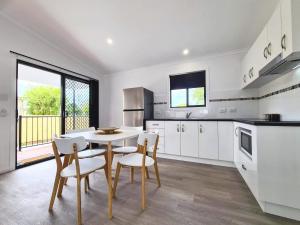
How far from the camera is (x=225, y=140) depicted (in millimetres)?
2514

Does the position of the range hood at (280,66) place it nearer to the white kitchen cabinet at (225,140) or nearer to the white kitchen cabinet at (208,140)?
the white kitchen cabinet at (225,140)

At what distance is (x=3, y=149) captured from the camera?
2334mm

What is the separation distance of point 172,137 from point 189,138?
13.9 inches

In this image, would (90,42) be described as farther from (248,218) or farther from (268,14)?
(248,218)

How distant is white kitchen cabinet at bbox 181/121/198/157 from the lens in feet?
8.99

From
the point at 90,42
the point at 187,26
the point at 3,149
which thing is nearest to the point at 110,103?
the point at 90,42

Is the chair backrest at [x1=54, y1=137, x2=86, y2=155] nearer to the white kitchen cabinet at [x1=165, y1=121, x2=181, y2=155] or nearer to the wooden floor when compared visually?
the wooden floor

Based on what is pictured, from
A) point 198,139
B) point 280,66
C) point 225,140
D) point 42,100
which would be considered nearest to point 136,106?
point 198,139

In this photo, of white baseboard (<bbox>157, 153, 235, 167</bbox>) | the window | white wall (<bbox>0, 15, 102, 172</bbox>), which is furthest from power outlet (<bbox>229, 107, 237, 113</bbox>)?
white wall (<bbox>0, 15, 102, 172</bbox>)

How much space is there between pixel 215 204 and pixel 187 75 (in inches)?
107

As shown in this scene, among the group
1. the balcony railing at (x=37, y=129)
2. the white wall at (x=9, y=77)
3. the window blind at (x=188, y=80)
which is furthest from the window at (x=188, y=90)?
the balcony railing at (x=37, y=129)

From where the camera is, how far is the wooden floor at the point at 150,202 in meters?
1.27

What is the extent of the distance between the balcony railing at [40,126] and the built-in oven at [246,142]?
142 inches

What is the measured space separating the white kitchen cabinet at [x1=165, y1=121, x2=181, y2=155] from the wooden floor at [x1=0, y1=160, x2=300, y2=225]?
0.72 meters
